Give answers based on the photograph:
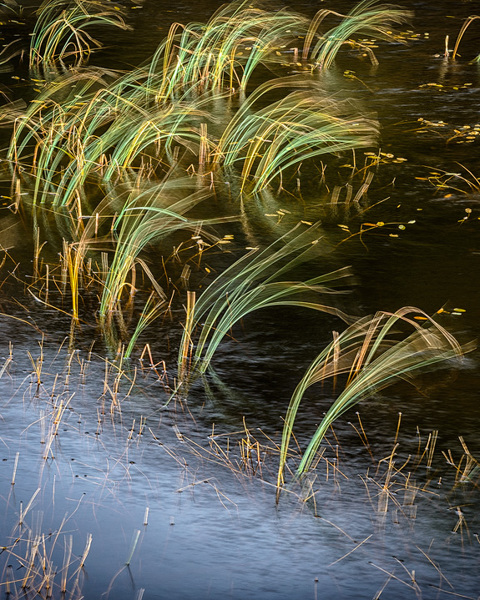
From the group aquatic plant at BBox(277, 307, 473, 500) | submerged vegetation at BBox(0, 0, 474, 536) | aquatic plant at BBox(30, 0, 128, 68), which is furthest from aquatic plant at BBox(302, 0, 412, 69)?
aquatic plant at BBox(277, 307, 473, 500)

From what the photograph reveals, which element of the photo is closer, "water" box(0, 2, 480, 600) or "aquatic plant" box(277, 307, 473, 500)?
"water" box(0, 2, 480, 600)

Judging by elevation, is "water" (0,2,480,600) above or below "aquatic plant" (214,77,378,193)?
below

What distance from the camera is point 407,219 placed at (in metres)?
4.87

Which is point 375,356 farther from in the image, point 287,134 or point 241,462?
point 287,134

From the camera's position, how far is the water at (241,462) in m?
2.54

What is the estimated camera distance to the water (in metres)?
2.54

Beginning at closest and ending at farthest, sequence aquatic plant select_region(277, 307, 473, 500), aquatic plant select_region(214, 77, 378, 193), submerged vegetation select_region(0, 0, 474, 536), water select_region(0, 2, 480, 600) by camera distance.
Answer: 1. water select_region(0, 2, 480, 600)
2. aquatic plant select_region(277, 307, 473, 500)
3. submerged vegetation select_region(0, 0, 474, 536)
4. aquatic plant select_region(214, 77, 378, 193)

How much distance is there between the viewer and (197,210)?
4973mm

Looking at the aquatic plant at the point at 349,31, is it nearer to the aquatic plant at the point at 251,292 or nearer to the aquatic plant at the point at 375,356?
the aquatic plant at the point at 251,292

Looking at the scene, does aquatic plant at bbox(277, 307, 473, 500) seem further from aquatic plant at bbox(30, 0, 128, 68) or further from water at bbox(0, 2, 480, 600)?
aquatic plant at bbox(30, 0, 128, 68)

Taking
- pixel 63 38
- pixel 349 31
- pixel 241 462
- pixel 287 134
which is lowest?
pixel 241 462

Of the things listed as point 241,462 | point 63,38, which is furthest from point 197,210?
A: point 63,38

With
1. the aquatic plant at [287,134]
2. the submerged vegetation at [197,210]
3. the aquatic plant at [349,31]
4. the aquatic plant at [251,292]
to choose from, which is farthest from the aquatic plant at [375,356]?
the aquatic plant at [349,31]

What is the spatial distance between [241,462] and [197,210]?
7.13ft
